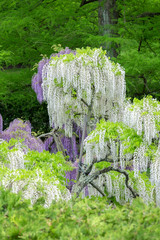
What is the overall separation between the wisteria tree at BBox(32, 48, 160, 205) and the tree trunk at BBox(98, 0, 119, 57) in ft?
15.3

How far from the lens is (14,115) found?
1441 centimetres

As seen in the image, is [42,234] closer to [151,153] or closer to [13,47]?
[151,153]

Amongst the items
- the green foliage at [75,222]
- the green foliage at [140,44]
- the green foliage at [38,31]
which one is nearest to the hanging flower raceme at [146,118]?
the green foliage at [75,222]

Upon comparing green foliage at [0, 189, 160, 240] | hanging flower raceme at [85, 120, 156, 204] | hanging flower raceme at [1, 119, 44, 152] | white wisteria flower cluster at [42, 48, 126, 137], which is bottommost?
green foliage at [0, 189, 160, 240]

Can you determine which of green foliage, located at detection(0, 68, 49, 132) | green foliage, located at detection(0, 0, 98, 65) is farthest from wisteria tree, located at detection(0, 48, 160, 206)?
green foliage, located at detection(0, 0, 98, 65)

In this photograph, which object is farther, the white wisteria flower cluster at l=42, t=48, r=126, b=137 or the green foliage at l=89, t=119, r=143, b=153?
the white wisteria flower cluster at l=42, t=48, r=126, b=137

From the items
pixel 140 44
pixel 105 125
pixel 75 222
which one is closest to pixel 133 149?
pixel 105 125

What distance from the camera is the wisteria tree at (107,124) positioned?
214 inches

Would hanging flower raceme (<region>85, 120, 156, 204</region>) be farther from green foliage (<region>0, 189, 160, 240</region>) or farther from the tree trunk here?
the tree trunk

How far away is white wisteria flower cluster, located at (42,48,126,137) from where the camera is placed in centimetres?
749

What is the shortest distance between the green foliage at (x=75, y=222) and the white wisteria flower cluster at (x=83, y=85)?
406 centimetres

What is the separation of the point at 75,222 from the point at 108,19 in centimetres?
1099

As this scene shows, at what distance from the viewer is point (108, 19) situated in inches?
521

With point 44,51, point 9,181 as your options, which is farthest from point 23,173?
point 44,51
